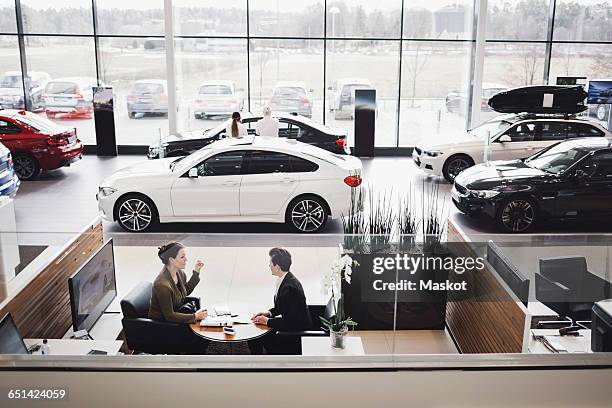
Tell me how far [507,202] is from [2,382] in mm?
6117

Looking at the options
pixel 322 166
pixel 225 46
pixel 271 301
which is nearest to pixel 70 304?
pixel 271 301

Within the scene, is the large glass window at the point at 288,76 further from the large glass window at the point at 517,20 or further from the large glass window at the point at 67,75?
the large glass window at the point at 517,20

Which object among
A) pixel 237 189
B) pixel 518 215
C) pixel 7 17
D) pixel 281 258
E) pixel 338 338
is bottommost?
pixel 518 215

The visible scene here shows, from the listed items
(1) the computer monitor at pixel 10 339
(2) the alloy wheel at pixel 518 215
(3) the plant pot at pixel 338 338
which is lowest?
(2) the alloy wheel at pixel 518 215

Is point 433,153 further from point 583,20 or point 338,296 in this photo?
point 338,296

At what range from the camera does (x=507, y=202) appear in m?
8.18

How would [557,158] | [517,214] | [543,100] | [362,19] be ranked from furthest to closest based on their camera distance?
[362,19], [543,100], [557,158], [517,214]

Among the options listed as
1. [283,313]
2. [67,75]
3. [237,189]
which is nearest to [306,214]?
[237,189]

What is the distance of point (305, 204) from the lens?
804 centimetres

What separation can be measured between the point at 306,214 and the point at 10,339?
4519 millimetres

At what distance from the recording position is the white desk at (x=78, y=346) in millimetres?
4168

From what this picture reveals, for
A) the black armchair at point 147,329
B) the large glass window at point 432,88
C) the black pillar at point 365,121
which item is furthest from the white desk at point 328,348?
the large glass window at point 432,88

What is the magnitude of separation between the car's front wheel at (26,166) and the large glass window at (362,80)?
5.83 m

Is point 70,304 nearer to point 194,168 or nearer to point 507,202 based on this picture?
point 194,168
